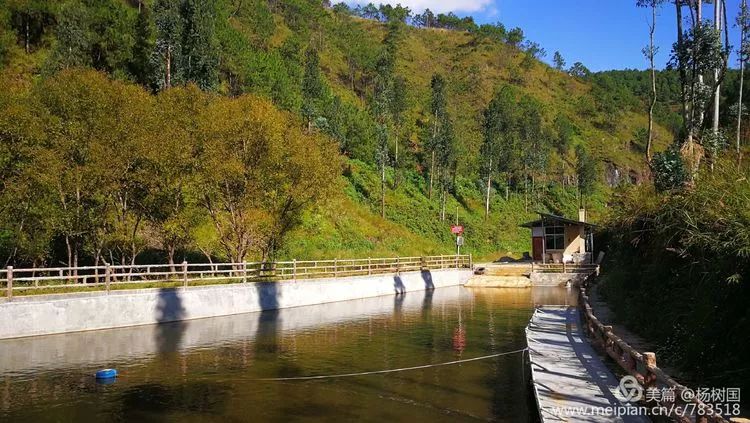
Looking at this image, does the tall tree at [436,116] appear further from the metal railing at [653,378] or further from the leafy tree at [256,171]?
the metal railing at [653,378]

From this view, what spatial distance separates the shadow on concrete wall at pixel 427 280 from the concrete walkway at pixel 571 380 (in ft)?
77.9

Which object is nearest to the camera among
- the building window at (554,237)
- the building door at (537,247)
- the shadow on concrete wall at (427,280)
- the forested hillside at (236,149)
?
the forested hillside at (236,149)

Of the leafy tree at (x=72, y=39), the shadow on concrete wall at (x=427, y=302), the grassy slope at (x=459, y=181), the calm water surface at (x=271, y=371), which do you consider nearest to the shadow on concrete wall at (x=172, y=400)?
the calm water surface at (x=271, y=371)

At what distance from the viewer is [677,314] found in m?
12.5

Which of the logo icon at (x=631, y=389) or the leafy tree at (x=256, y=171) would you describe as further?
the leafy tree at (x=256, y=171)

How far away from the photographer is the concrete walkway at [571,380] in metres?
8.96

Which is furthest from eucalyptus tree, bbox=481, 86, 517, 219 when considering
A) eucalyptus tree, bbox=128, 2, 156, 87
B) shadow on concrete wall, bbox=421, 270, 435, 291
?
eucalyptus tree, bbox=128, 2, 156, 87

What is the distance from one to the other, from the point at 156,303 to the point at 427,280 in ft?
72.6

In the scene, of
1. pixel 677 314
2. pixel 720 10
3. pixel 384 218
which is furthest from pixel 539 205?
pixel 677 314

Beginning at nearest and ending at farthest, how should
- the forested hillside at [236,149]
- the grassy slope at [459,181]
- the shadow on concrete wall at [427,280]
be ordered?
the forested hillside at [236,149], the shadow on concrete wall at [427,280], the grassy slope at [459,181]

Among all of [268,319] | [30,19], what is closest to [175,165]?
[268,319]

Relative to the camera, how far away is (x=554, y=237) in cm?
5056

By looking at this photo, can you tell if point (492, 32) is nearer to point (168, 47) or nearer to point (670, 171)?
point (168, 47)

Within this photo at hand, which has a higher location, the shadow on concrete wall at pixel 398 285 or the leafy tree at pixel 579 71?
the leafy tree at pixel 579 71
